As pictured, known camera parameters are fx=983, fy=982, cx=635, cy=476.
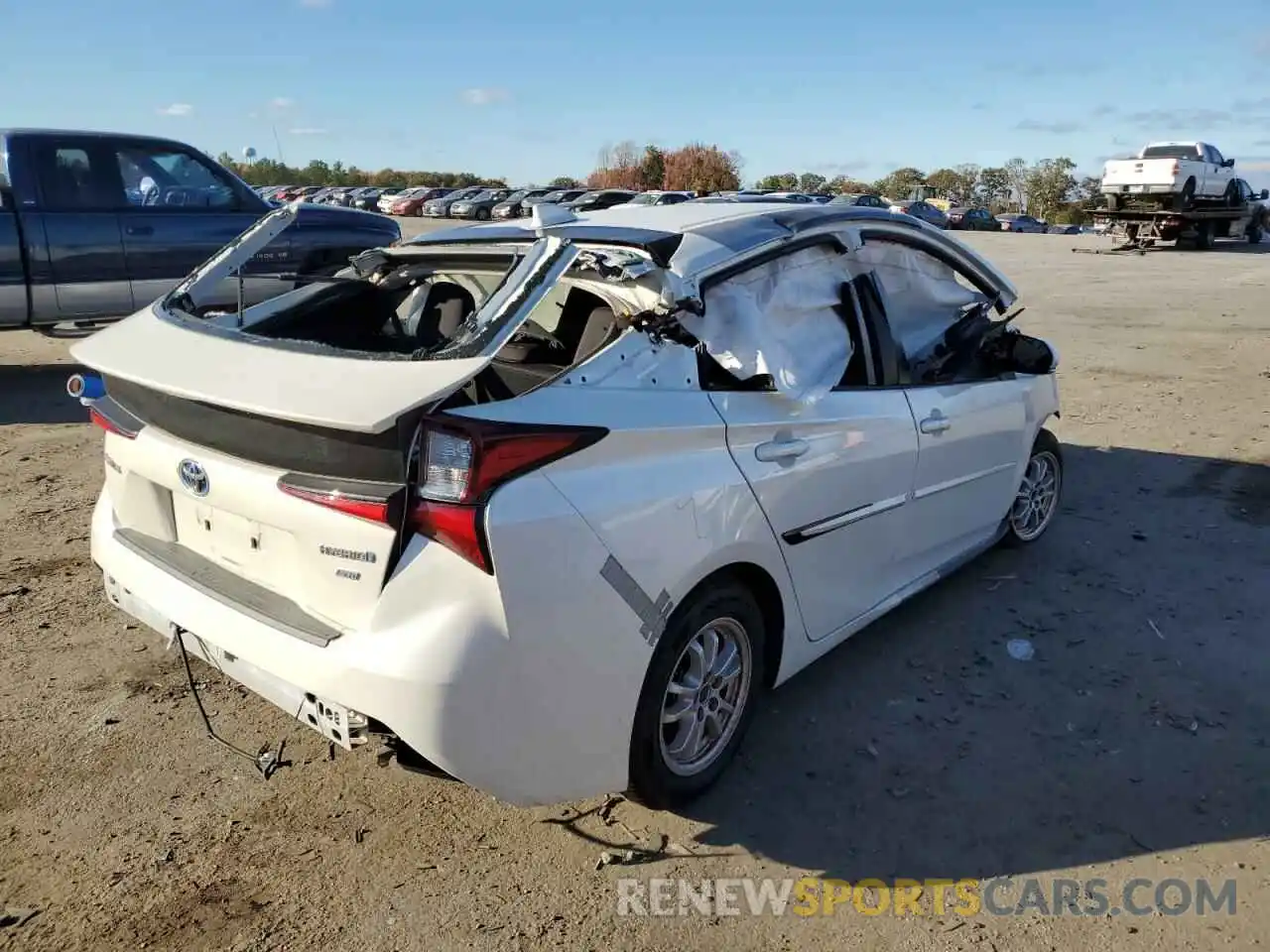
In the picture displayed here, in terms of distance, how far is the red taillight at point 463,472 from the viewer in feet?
7.70

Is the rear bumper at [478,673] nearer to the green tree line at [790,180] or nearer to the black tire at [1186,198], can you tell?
the black tire at [1186,198]

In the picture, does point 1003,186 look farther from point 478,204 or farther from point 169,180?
point 169,180

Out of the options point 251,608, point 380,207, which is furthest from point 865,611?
point 380,207

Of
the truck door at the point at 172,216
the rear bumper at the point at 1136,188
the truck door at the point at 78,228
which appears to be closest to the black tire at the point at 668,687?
the truck door at the point at 172,216

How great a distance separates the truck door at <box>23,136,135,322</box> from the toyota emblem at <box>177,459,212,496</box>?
6.70 metres

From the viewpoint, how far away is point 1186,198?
27.7m

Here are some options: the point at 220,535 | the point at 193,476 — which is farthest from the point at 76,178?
the point at 220,535

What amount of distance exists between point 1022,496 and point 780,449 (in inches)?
97.6

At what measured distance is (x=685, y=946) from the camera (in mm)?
2562

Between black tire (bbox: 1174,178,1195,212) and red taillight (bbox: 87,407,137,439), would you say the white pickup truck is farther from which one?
red taillight (bbox: 87,407,137,439)

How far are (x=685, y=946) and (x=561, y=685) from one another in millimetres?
770

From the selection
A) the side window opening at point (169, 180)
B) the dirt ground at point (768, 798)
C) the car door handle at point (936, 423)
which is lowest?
the dirt ground at point (768, 798)

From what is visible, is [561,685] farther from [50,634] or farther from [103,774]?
[50,634]

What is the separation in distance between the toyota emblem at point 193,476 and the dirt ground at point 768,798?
3.28 ft
